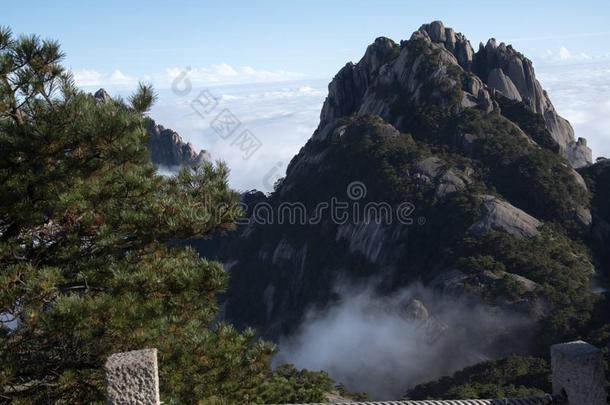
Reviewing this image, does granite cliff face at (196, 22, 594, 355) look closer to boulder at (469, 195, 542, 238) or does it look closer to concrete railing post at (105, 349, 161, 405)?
→ boulder at (469, 195, 542, 238)

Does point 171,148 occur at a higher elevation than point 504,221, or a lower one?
higher

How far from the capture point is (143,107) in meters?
7.31

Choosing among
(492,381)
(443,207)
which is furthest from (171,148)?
(492,381)

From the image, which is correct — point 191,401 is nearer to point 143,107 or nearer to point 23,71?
point 143,107

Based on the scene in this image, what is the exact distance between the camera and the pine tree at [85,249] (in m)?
6.12

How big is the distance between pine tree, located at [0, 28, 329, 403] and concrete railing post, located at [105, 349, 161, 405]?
4.14ft

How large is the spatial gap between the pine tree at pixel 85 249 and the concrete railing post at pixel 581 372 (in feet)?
12.2

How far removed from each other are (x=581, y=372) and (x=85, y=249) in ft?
17.4

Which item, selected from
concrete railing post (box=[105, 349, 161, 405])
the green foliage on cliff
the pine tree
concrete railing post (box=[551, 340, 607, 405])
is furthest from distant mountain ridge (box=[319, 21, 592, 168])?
concrete railing post (box=[105, 349, 161, 405])

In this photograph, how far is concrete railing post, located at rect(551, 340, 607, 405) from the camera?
4973 mm

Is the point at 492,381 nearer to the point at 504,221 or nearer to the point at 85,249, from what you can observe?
the point at 504,221

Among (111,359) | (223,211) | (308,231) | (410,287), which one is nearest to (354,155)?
(308,231)

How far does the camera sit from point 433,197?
4656 centimetres

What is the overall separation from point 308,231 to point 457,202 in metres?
14.8
